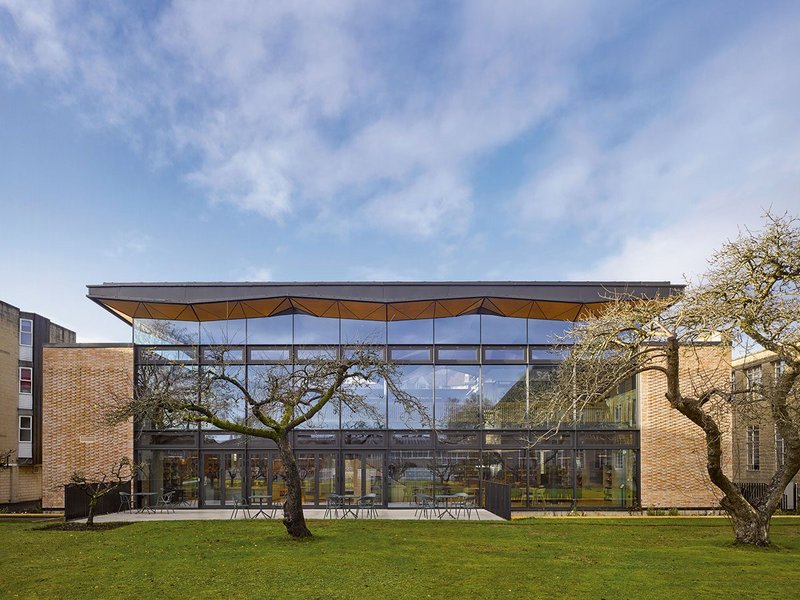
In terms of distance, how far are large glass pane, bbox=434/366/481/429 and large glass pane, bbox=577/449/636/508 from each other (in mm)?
4165

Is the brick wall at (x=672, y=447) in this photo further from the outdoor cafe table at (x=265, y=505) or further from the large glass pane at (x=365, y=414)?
the outdoor cafe table at (x=265, y=505)

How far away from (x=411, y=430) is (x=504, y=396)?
3.64 m

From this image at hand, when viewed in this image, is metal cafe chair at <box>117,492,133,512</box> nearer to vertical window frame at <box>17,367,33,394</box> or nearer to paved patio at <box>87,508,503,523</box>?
paved patio at <box>87,508,503,523</box>

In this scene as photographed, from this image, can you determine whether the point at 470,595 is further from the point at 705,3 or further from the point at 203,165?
the point at 203,165

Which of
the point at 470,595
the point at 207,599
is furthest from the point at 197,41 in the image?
the point at 470,595

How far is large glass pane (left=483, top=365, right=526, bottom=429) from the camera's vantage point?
2297 centimetres

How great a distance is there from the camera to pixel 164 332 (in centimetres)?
2356

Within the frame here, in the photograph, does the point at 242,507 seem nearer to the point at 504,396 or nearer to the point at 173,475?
the point at 173,475

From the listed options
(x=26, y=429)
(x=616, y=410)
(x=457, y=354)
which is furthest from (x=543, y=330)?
(x=26, y=429)

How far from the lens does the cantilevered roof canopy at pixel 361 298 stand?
887 inches

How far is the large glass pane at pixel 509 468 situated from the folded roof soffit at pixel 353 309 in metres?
5.09

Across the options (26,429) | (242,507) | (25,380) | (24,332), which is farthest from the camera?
(24,332)

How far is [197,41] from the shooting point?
1738cm

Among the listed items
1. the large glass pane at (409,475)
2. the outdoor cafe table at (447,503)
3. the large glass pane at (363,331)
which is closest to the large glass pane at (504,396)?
the large glass pane at (409,475)
